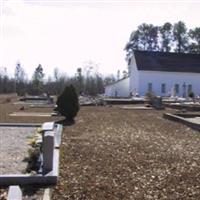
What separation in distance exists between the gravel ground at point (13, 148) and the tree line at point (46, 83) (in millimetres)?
56285

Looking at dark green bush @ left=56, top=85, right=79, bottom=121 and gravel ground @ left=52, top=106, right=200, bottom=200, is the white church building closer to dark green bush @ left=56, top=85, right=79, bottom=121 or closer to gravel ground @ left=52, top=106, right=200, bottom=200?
dark green bush @ left=56, top=85, right=79, bottom=121

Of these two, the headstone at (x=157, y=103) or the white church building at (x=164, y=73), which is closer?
the headstone at (x=157, y=103)

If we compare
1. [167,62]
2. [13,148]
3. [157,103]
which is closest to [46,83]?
[167,62]

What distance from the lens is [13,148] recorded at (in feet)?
42.0

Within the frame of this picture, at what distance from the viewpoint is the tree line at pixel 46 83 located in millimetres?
77694

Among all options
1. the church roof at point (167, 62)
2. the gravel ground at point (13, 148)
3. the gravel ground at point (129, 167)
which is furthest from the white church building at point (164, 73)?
the gravel ground at point (129, 167)

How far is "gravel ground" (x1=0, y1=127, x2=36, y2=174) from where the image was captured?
9917mm

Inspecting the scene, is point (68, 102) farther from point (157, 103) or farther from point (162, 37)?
point (162, 37)

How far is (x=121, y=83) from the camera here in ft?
273

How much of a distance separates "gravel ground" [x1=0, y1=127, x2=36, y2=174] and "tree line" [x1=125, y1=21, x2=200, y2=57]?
7590cm

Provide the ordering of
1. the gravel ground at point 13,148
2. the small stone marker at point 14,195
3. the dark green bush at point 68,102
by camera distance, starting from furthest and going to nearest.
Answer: the dark green bush at point 68,102 → the gravel ground at point 13,148 → the small stone marker at point 14,195

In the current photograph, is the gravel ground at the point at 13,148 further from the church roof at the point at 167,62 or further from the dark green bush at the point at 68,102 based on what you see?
the church roof at the point at 167,62

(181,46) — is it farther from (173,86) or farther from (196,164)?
(196,164)

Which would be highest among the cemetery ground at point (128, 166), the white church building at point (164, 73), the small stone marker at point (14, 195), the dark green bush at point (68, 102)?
the white church building at point (164, 73)
